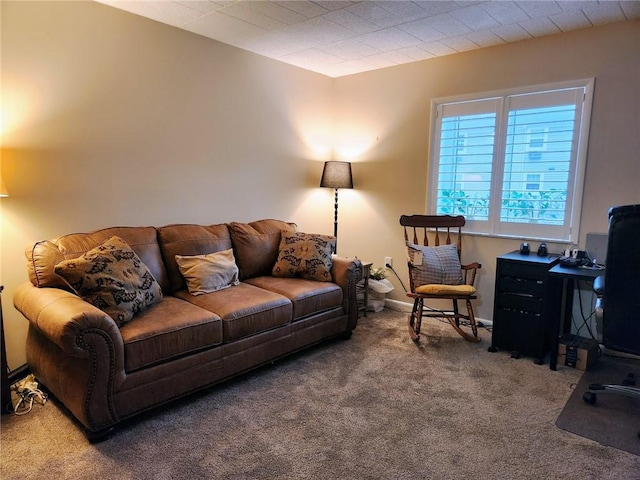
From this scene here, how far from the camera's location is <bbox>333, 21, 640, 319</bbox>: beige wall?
2.96 meters

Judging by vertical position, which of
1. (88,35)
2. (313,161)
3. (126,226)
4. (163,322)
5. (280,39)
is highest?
(280,39)

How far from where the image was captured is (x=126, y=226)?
301 centimetres

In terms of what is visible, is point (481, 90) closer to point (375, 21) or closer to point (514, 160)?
point (514, 160)

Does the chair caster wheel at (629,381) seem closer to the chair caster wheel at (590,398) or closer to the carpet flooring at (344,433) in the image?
the carpet flooring at (344,433)

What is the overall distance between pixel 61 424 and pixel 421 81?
380cm

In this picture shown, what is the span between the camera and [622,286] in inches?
84.7

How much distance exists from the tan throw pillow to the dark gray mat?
2224 millimetres

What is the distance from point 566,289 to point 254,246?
2458 millimetres

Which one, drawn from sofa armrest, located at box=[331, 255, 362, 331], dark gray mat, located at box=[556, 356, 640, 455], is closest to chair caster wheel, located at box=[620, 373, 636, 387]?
dark gray mat, located at box=[556, 356, 640, 455]

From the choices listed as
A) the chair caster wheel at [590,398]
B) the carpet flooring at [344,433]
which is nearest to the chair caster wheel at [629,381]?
the carpet flooring at [344,433]

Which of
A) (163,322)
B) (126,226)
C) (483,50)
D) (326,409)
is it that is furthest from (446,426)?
(483,50)

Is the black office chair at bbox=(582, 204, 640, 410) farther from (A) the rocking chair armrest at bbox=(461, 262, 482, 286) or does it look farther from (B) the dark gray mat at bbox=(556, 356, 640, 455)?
(A) the rocking chair armrest at bbox=(461, 262, 482, 286)

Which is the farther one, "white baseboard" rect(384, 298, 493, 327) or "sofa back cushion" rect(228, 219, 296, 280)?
"white baseboard" rect(384, 298, 493, 327)

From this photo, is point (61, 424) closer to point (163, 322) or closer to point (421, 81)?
point (163, 322)
